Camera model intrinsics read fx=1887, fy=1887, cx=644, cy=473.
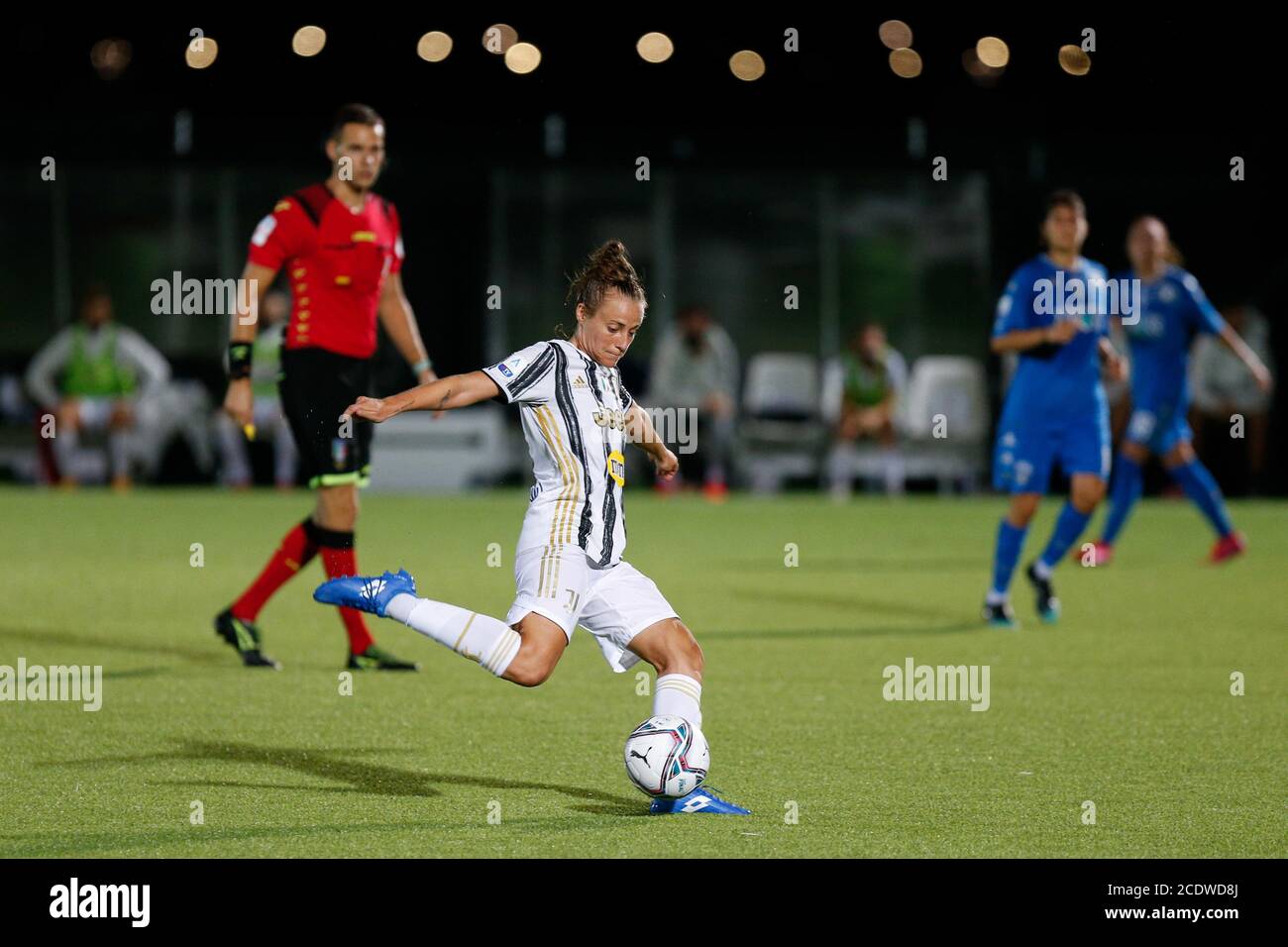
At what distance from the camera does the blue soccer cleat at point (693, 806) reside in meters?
5.21

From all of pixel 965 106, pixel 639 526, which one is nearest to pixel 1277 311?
pixel 965 106

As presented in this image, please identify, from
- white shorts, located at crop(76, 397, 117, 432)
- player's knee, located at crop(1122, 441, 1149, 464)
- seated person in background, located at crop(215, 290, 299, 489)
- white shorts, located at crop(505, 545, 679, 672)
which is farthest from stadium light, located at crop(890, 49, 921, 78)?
white shorts, located at crop(505, 545, 679, 672)

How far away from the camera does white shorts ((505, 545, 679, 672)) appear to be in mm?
5336

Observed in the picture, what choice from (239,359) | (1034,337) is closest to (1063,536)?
(1034,337)

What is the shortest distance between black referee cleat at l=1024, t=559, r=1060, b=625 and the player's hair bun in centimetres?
504

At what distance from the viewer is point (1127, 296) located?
13055 mm

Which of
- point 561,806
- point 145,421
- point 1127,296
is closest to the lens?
point 561,806

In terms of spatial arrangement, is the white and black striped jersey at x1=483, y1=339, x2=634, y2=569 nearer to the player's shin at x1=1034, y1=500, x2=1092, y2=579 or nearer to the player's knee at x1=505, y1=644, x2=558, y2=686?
the player's knee at x1=505, y1=644, x2=558, y2=686

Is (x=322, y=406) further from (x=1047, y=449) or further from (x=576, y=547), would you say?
(x=1047, y=449)

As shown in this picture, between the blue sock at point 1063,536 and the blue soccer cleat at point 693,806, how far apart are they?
508cm

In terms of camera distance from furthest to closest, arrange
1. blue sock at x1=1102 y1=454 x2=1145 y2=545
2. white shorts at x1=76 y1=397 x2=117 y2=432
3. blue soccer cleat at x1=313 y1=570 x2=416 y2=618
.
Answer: white shorts at x1=76 y1=397 x2=117 y2=432, blue sock at x1=1102 y1=454 x2=1145 y2=545, blue soccer cleat at x1=313 y1=570 x2=416 y2=618

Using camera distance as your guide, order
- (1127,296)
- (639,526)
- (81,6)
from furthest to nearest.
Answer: (81,6) < (639,526) < (1127,296)

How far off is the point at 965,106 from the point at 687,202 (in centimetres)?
353

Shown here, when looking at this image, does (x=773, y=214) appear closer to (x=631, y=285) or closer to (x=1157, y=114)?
(x=1157, y=114)
